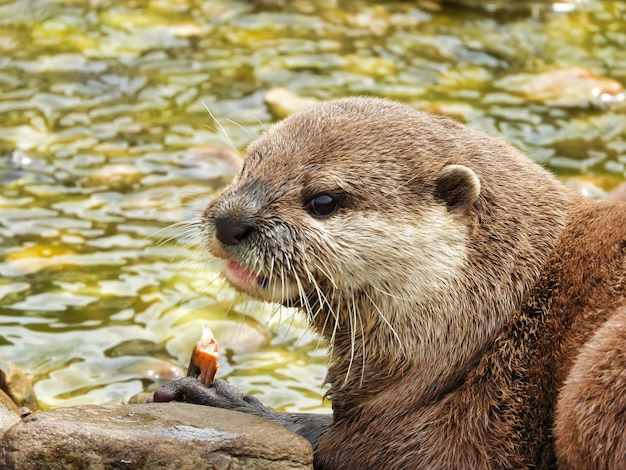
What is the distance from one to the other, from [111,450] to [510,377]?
56.2 inches

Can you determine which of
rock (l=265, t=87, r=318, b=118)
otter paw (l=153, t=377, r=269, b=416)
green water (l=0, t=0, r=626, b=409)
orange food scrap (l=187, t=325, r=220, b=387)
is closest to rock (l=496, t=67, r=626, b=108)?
green water (l=0, t=0, r=626, b=409)

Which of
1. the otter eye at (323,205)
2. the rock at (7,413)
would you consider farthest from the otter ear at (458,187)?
the rock at (7,413)

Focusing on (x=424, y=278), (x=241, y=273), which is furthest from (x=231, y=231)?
(x=424, y=278)

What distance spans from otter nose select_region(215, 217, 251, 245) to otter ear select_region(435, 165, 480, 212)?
75 cm

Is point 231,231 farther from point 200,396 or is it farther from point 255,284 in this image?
point 200,396

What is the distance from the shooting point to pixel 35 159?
7.47 meters

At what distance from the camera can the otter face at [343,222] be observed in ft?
13.2

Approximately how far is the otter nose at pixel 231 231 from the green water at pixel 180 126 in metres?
0.35

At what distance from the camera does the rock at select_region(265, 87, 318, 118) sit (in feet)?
26.8

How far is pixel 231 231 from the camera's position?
4.02 m

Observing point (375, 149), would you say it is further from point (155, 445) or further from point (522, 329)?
point (155, 445)

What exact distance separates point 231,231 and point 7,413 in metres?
1.07

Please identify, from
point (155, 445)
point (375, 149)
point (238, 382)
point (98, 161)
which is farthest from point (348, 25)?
point (155, 445)

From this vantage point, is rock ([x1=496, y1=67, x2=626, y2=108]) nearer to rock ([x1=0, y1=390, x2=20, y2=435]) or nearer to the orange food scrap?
the orange food scrap
